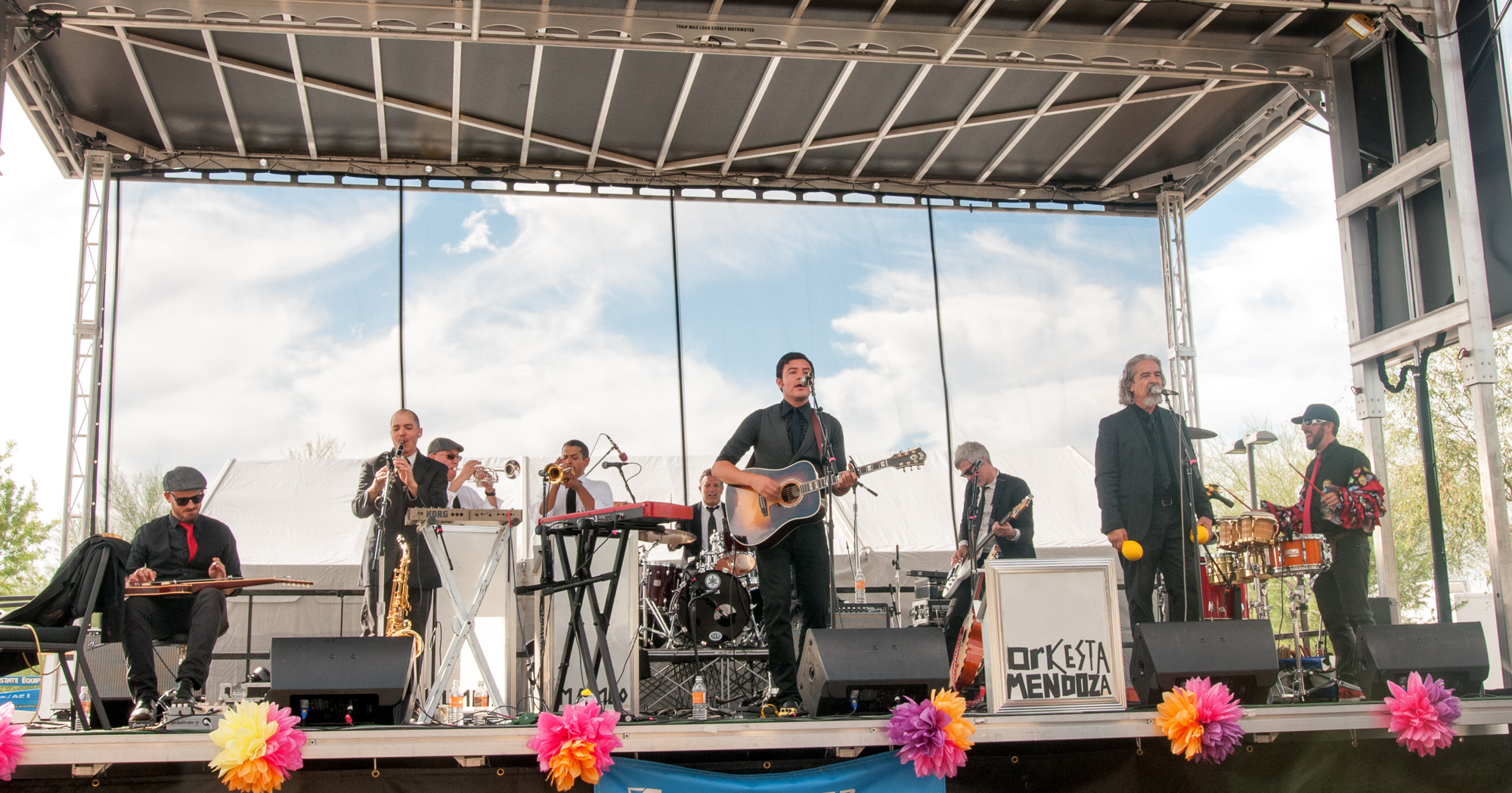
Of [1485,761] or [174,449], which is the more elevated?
[174,449]

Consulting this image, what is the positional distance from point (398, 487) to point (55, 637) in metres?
1.76

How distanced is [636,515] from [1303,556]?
3469 millimetres

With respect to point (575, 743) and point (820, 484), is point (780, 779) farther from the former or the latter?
point (820, 484)

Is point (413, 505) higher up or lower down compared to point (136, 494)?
lower down

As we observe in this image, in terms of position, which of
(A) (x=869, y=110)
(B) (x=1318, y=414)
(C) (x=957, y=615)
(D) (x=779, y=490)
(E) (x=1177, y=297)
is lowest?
(C) (x=957, y=615)

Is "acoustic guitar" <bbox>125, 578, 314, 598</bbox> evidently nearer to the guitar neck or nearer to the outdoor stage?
the outdoor stage

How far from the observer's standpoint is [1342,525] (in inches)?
222

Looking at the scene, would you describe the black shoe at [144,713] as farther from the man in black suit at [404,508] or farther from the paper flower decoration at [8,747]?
the paper flower decoration at [8,747]

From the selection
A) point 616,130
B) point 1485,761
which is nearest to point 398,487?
point 616,130

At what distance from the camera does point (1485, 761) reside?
4.27 m

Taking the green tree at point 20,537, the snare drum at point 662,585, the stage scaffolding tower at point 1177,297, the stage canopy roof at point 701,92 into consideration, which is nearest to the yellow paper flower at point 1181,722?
the stage canopy roof at point 701,92

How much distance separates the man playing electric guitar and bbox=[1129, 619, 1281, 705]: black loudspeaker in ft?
4.42

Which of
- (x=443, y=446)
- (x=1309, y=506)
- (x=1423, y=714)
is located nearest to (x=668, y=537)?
(x=443, y=446)

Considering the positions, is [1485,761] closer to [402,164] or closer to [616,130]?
[616,130]
